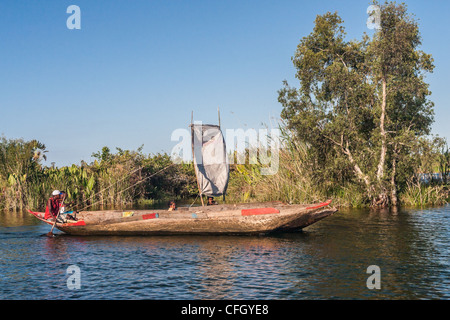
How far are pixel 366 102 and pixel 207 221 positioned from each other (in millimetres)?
17325

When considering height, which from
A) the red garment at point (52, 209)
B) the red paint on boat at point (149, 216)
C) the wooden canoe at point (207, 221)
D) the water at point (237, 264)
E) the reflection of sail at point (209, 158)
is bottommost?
the water at point (237, 264)

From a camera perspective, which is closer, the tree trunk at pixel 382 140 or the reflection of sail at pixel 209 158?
the reflection of sail at pixel 209 158

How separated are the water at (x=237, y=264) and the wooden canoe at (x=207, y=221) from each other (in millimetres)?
480

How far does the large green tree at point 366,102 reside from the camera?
96.9ft

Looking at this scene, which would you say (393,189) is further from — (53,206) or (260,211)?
(53,206)

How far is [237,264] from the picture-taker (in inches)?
586

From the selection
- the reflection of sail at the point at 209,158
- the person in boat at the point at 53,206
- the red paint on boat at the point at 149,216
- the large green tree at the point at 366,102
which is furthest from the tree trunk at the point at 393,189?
the person in boat at the point at 53,206

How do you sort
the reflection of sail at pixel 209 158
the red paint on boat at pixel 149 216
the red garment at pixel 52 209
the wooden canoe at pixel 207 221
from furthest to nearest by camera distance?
the reflection of sail at pixel 209 158 < the red garment at pixel 52 209 < the red paint on boat at pixel 149 216 < the wooden canoe at pixel 207 221

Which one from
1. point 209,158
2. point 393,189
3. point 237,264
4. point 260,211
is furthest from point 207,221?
point 393,189

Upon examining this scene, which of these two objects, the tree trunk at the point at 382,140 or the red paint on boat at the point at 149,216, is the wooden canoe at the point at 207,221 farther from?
the tree trunk at the point at 382,140

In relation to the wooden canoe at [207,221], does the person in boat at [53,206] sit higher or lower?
higher

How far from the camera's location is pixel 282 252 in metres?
16.6

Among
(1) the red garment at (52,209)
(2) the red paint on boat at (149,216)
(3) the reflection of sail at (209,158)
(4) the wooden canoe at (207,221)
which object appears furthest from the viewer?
(3) the reflection of sail at (209,158)
